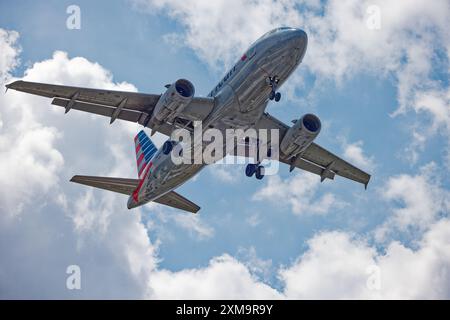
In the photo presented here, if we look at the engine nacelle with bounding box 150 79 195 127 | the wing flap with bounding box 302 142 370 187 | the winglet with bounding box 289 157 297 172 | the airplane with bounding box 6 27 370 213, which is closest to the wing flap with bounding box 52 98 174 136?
the airplane with bounding box 6 27 370 213

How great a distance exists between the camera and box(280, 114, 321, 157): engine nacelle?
3703cm

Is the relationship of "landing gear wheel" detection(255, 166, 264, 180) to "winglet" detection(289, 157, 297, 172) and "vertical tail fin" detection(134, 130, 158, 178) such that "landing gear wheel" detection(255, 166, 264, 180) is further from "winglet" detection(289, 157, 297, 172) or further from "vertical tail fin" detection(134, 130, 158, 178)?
"vertical tail fin" detection(134, 130, 158, 178)

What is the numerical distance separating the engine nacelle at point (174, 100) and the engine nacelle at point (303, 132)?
24.6ft

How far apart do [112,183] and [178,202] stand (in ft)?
16.4

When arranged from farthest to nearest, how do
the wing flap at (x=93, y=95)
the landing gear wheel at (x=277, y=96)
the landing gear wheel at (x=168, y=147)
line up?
the landing gear wheel at (x=168, y=147)
the landing gear wheel at (x=277, y=96)
the wing flap at (x=93, y=95)

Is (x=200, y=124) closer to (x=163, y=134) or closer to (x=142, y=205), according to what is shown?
(x=163, y=134)

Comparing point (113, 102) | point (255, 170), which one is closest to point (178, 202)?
point (255, 170)

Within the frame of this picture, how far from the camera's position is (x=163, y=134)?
1547 inches

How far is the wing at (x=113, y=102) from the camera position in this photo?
3372 centimetres

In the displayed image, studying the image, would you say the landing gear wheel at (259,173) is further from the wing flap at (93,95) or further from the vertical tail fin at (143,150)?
the wing flap at (93,95)

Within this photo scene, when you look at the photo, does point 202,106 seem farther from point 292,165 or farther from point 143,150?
point 143,150

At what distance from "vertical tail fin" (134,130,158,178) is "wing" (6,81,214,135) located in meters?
5.75

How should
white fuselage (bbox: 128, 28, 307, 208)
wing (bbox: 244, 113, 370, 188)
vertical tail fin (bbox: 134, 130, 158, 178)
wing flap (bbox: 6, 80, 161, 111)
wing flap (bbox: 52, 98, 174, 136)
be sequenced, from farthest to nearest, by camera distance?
vertical tail fin (bbox: 134, 130, 158, 178)
wing (bbox: 244, 113, 370, 188)
wing flap (bbox: 52, 98, 174, 136)
wing flap (bbox: 6, 80, 161, 111)
white fuselage (bbox: 128, 28, 307, 208)

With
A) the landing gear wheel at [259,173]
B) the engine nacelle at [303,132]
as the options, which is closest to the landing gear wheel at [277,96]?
the engine nacelle at [303,132]
